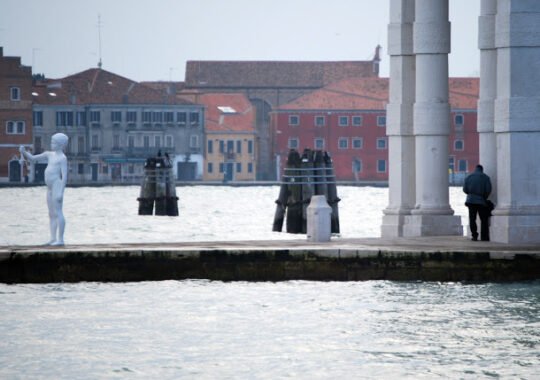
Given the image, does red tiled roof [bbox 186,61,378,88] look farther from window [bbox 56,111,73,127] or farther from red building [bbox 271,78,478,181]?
window [bbox 56,111,73,127]

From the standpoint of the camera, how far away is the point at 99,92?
139750 millimetres

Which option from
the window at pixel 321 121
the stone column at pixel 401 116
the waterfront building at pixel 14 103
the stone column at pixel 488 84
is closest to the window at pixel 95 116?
the waterfront building at pixel 14 103

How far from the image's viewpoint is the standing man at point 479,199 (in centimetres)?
2664

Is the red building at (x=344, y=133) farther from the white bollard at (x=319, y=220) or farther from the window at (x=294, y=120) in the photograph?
the white bollard at (x=319, y=220)

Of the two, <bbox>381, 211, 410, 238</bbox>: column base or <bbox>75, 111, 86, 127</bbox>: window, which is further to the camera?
<bbox>75, 111, 86, 127</bbox>: window

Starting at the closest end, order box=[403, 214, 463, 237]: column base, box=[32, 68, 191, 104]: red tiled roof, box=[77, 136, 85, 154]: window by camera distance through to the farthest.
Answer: box=[403, 214, 463, 237]: column base → box=[77, 136, 85, 154]: window → box=[32, 68, 191, 104]: red tiled roof

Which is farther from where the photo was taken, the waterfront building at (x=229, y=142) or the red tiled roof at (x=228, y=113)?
the red tiled roof at (x=228, y=113)

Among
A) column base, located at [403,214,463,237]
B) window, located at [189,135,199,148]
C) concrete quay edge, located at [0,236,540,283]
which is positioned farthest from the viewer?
window, located at [189,135,199,148]

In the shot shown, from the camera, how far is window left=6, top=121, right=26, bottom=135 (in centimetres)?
13012

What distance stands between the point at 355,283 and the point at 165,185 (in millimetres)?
39067

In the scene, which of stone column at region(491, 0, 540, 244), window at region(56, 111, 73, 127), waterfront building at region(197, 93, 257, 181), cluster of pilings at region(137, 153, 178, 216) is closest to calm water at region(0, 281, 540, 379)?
stone column at region(491, 0, 540, 244)

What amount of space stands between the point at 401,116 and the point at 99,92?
112 metres

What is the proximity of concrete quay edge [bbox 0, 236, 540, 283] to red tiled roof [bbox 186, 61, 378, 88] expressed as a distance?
136699 mm

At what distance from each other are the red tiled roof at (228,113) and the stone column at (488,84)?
11536 centimetres
